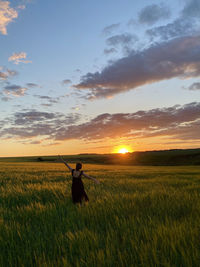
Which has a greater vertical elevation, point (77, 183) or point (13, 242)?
point (77, 183)

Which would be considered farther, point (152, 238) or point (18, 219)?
point (18, 219)

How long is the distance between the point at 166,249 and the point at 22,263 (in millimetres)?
1805

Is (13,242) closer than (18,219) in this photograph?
Yes

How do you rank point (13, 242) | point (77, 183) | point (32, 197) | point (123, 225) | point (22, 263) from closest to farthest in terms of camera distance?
point (22, 263) < point (13, 242) < point (123, 225) < point (77, 183) < point (32, 197)

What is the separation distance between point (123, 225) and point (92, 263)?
122cm

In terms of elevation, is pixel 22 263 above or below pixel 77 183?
below

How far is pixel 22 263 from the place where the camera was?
2.54m

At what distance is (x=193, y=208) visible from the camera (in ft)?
14.6

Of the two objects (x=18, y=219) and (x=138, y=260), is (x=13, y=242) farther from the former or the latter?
(x=138, y=260)

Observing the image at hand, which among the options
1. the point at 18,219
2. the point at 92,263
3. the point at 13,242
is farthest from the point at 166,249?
the point at 18,219

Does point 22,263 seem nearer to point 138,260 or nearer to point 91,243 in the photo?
point 91,243

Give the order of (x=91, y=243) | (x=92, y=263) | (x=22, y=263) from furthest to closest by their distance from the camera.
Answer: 1. (x=91, y=243)
2. (x=22, y=263)
3. (x=92, y=263)

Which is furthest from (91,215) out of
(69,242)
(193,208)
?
(193,208)

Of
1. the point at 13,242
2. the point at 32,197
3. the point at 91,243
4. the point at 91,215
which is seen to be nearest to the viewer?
the point at 91,243
